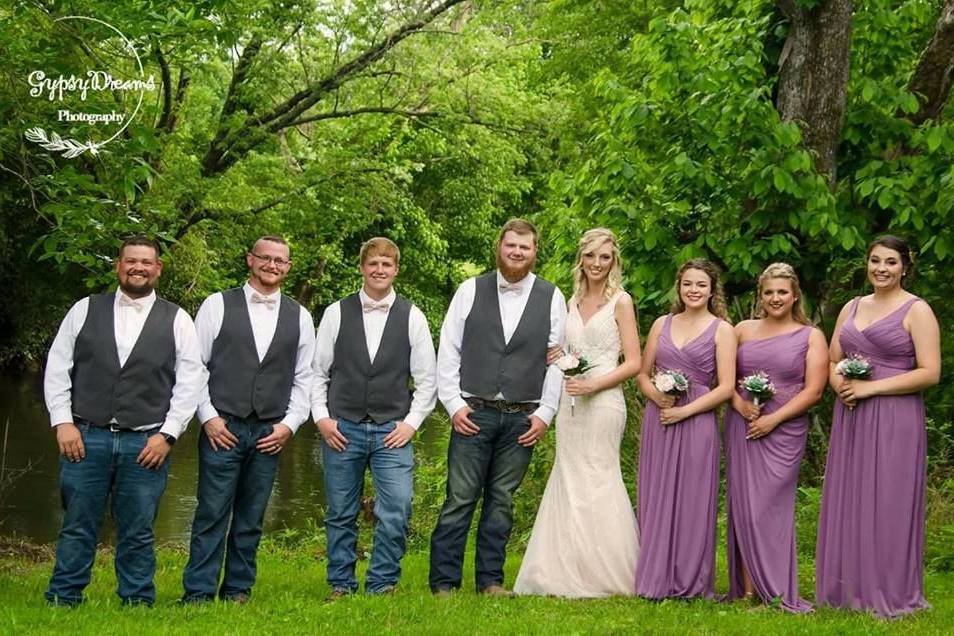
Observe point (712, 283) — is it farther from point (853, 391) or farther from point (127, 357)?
point (127, 357)

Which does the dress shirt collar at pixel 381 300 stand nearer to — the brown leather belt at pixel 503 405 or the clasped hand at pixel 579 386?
the brown leather belt at pixel 503 405

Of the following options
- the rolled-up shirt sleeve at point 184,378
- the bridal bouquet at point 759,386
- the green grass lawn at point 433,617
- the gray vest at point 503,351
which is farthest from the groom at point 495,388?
the rolled-up shirt sleeve at point 184,378

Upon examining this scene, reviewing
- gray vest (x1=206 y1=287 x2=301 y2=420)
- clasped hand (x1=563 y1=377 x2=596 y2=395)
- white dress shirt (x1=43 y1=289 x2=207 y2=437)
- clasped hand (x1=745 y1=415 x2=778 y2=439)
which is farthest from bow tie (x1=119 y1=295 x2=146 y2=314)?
clasped hand (x1=745 y1=415 x2=778 y2=439)

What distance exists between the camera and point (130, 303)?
267 inches

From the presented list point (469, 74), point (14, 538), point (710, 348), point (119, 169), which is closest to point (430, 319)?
point (469, 74)

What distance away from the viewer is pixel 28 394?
26.7 m

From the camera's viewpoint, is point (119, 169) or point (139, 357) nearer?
point (139, 357)

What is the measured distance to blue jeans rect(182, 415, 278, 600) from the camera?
6867 millimetres

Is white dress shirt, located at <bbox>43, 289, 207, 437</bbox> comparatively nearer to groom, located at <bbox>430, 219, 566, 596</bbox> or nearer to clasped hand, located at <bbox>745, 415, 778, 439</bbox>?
groom, located at <bbox>430, 219, 566, 596</bbox>

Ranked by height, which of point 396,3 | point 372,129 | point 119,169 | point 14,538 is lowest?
point 14,538

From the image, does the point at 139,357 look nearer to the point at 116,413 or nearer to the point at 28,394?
the point at 116,413

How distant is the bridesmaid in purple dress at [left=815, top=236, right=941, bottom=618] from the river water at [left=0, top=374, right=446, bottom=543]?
705 cm

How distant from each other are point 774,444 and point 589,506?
1.20m

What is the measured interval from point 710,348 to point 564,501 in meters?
1.33
